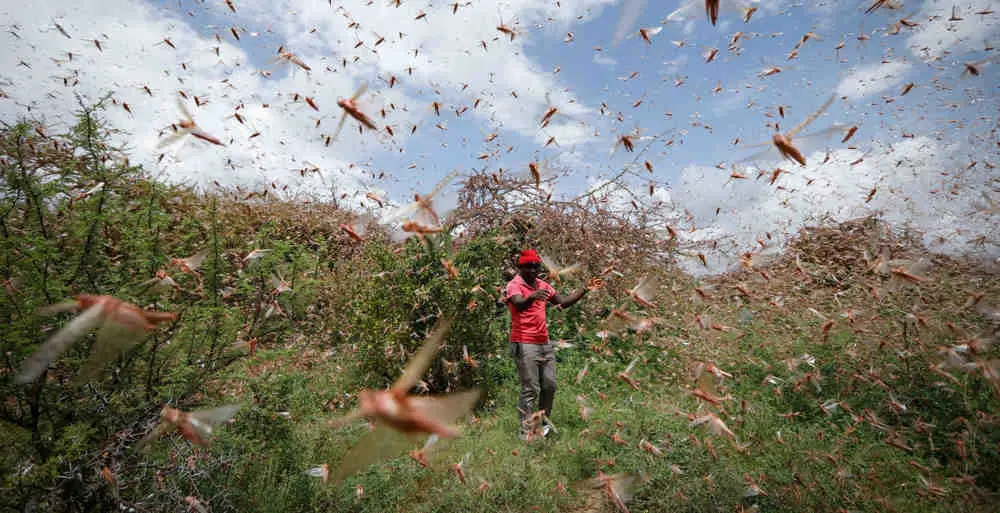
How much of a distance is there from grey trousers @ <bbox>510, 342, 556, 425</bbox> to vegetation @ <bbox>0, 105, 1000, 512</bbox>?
306 mm

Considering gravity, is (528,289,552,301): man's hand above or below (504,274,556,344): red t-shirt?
above

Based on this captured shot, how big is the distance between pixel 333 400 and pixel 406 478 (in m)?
2.38

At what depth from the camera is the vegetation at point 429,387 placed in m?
2.20

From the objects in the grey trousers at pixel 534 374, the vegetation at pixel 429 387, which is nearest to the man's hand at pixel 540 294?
the grey trousers at pixel 534 374

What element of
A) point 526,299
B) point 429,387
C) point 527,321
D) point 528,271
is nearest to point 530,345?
point 527,321

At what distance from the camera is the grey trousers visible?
4.17 metres

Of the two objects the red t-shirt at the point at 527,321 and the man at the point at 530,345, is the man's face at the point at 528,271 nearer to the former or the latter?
the man at the point at 530,345

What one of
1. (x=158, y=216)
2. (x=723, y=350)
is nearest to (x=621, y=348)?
(x=723, y=350)

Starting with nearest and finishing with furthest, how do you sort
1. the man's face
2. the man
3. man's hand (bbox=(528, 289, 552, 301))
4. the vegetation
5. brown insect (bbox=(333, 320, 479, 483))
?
brown insect (bbox=(333, 320, 479, 483)) < the vegetation < man's hand (bbox=(528, 289, 552, 301)) < the man < the man's face

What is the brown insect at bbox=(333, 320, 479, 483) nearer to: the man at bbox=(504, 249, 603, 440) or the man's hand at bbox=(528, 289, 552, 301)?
the man's hand at bbox=(528, 289, 552, 301)

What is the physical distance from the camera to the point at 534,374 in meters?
4.20

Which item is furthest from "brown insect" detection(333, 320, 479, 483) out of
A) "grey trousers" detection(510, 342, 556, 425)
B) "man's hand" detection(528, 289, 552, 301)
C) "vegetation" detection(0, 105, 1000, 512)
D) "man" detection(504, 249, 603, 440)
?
"grey trousers" detection(510, 342, 556, 425)

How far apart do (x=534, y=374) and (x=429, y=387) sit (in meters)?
1.48

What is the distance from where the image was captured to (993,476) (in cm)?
315
